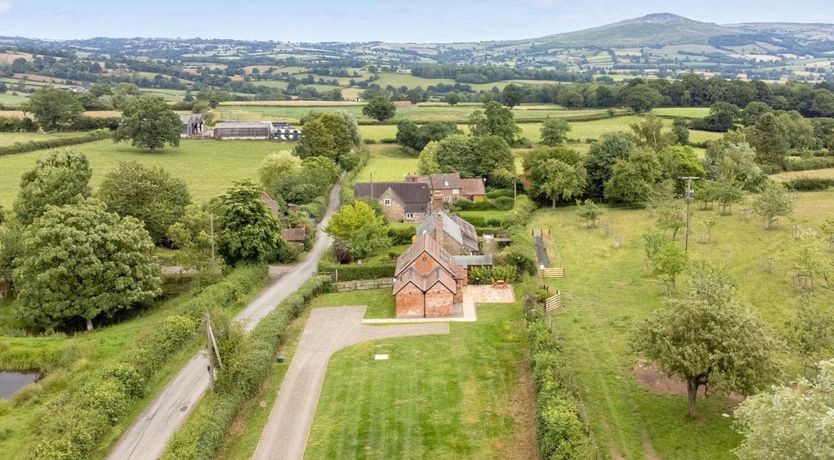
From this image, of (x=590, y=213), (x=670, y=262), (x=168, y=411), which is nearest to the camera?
(x=168, y=411)

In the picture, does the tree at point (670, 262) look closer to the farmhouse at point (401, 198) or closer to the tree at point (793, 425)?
the tree at point (793, 425)

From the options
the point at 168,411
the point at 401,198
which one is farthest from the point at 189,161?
the point at 168,411

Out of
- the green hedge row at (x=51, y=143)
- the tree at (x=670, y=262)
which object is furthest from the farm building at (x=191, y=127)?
the tree at (x=670, y=262)

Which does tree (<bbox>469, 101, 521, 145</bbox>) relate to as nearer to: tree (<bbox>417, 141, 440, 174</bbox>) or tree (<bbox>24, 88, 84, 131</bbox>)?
tree (<bbox>417, 141, 440, 174</bbox>)

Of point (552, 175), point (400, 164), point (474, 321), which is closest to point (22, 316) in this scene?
point (474, 321)

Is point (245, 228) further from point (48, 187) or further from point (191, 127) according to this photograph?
point (191, 127)

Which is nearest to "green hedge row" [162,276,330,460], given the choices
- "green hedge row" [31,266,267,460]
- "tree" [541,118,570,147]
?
"green hedge row" [31,266,267,460]
